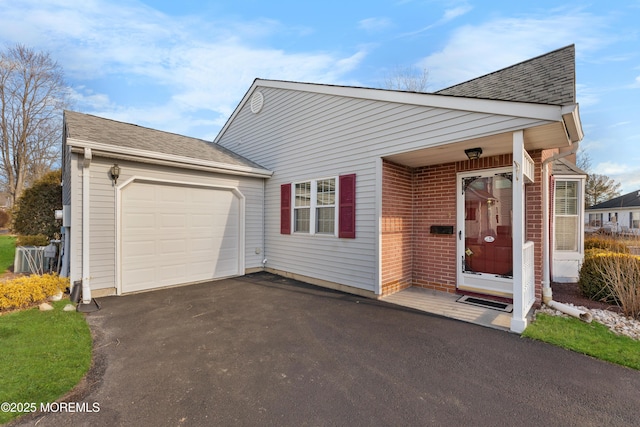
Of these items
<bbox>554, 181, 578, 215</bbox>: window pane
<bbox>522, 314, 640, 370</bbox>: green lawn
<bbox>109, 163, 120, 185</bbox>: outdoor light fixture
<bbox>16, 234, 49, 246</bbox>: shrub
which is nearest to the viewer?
<bbox>522, 314, 640, 370</bbox>: green lawn

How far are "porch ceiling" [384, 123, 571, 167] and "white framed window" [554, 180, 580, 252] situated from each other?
11.2 ft

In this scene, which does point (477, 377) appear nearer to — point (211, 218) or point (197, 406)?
point (197, 406)

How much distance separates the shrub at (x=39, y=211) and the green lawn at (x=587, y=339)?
13.3m

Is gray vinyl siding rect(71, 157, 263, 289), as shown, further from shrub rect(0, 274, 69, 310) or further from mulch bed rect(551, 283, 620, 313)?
mulch bed rect(551, 283, 620, 313)

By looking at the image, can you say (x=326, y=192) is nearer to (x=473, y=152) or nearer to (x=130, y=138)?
(x=473, y=152)

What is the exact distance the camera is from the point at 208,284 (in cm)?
647

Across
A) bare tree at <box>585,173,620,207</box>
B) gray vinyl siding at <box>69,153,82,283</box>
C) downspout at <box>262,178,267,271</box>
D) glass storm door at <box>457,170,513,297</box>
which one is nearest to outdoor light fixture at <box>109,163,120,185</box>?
gray vinyl siding at <box>69,153,82,283</box>

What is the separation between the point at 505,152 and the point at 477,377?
154 inches

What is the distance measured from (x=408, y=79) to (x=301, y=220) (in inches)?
529

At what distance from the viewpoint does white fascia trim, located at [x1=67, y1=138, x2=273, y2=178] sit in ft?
16.4

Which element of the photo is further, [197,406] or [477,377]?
[477,377]

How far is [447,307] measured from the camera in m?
4.75

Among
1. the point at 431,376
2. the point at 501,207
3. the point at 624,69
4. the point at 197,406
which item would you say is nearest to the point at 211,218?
the point at 197,406

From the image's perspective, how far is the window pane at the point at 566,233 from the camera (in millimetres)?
6922
